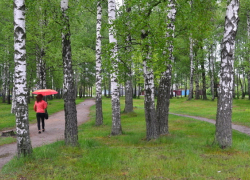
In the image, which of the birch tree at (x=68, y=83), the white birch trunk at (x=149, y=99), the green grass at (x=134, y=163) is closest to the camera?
the green grass at (x=134, y=163)

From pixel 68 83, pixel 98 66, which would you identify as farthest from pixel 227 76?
pixel 98 66

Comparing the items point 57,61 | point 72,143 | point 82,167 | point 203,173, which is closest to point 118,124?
point 72,143

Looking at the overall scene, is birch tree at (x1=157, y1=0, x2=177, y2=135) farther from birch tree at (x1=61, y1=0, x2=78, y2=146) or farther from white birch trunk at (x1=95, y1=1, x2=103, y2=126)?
white birch trunk at (x1=95, y1=1, x2=103, y2=126)

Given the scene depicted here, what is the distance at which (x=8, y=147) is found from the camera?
27.5 ft

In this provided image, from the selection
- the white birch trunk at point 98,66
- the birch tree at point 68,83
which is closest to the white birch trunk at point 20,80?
the birch tree at point 68,83

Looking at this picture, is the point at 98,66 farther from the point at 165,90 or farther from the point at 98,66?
the point at 165,90

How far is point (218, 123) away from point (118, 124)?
4763 mm

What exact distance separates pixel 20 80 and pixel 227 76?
20.1ft

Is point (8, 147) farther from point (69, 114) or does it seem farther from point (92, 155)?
point (92, 155)

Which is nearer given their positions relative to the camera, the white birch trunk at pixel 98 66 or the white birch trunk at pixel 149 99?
the white birch trunk at pixel 149 99

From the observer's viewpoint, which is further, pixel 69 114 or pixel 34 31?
pixel 34 31

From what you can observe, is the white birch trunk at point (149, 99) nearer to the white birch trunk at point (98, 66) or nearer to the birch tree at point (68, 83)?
the birch tree at point (68, 83)

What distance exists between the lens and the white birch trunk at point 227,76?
270 inches

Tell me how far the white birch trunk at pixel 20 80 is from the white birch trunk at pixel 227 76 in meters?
5.90
